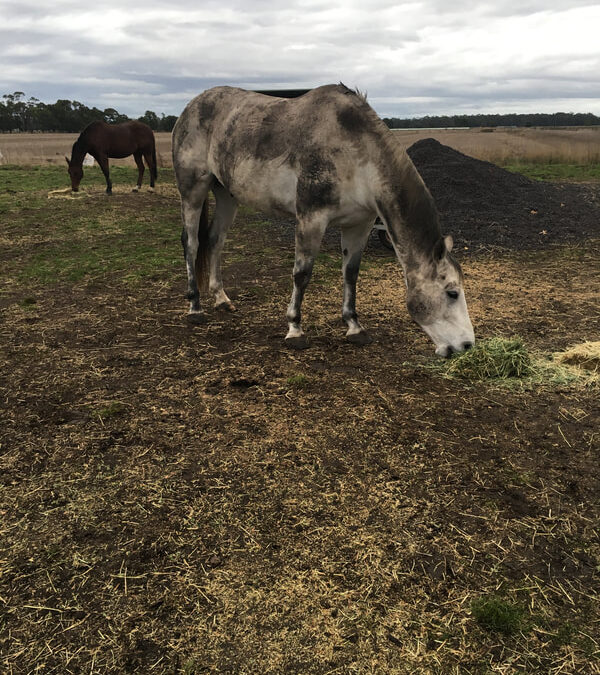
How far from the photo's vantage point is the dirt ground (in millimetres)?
2209

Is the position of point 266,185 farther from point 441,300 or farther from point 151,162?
point 151,162

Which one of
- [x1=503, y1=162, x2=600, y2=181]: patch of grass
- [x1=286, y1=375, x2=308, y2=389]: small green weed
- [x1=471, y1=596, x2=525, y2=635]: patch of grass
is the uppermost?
[x1=503, y1=162, x2=600, y2=181]: patch of grass

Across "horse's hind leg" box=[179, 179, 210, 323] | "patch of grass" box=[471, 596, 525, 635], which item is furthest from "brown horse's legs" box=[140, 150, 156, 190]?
"patch of grass" box=[471, 596, 525, 635]

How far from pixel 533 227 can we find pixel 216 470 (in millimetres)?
10613

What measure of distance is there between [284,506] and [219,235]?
14.2 ft

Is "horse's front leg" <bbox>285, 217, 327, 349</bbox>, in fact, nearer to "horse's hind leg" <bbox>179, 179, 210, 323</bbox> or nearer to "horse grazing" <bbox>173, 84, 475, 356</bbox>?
"horse grazing" <bbox>173, 84, 475, 356</bbox>

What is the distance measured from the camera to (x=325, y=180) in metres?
4.77

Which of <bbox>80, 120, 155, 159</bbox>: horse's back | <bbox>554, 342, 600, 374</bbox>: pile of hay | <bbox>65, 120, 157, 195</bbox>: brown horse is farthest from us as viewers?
<bbox>80, 120, 155, 159</bbox>: horse's back

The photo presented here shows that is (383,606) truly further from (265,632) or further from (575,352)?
(575,352)

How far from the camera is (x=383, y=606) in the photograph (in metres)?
2.37

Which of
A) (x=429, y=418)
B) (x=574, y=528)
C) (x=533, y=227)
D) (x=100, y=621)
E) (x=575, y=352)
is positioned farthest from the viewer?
(x=533, y=227)

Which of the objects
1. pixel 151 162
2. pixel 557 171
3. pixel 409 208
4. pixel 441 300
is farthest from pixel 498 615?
pixel 557 171

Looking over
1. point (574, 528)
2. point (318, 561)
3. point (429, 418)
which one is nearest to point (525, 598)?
point (574, 528)

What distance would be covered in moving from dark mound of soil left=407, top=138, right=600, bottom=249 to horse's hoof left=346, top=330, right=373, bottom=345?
565 centimetres
